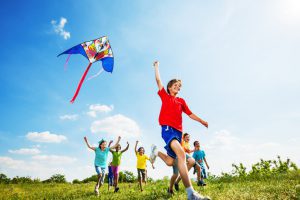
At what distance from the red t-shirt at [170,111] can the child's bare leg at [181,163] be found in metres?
0.45

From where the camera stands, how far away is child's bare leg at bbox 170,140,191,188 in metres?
5.23

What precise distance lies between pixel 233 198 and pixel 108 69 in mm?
7279

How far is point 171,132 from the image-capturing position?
5.86 m

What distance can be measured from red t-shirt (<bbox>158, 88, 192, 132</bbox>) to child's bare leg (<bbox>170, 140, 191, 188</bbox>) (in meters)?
0.45

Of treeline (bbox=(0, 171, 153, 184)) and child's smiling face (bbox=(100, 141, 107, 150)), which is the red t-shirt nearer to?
child's smiling face (bbox=(100, 141, 107, 150))

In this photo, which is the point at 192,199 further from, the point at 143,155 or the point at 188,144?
the point at 143,155

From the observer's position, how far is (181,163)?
213 inches

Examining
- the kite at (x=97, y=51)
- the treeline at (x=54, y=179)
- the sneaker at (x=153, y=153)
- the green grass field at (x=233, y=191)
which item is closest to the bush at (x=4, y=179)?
the treeline at (x=54, y=179)

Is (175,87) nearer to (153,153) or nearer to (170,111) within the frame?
(170,111)

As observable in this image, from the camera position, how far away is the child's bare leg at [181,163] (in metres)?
5.23

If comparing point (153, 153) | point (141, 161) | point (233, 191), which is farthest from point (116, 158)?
point (233, 191)

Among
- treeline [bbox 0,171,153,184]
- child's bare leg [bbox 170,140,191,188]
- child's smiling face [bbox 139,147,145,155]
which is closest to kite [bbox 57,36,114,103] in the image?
child's smiling face [bbox 139,147,145,155]

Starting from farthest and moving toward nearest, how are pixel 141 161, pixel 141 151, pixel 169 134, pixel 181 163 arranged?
1. pixel 141 151
2. pixel 141 161
3. pixel 169 134
4. pixel 181 163

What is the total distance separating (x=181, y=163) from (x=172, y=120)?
1.02 m
